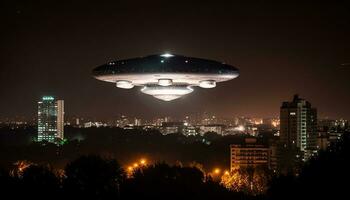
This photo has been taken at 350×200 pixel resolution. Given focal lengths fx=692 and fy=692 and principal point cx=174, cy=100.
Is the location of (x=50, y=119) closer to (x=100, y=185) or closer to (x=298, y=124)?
(x=298, y=124)

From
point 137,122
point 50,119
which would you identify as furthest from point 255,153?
point 137,122

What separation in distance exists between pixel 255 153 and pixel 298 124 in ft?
29.2

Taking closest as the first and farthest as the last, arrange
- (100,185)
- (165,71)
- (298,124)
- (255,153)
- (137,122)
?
1. (165,71)
2. (100,185)
3. (255,153)
4. (298,124)
5. (137,122)

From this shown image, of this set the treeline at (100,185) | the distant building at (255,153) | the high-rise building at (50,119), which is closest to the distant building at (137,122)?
the high-rise building at (50,119)

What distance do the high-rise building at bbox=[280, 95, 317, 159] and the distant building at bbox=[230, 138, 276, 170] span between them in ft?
19.2

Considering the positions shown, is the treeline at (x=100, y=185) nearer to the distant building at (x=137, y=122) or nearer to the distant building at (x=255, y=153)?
the distant building at (x=255, y=153)

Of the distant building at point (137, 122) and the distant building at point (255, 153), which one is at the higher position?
the distant building at point (137, 122)

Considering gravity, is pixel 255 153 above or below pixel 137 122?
below

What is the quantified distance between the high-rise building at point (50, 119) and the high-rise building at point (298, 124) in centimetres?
3411

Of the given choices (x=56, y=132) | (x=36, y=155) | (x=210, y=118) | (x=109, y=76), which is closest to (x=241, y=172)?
(x=36, y=155)

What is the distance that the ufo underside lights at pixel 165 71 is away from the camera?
15.4 meters

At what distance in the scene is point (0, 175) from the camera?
2147 cm

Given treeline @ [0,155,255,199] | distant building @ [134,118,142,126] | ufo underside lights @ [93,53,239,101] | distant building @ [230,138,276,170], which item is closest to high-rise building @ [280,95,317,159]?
distant building @ [230,138,276,170]

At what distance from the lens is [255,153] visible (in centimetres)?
6506
